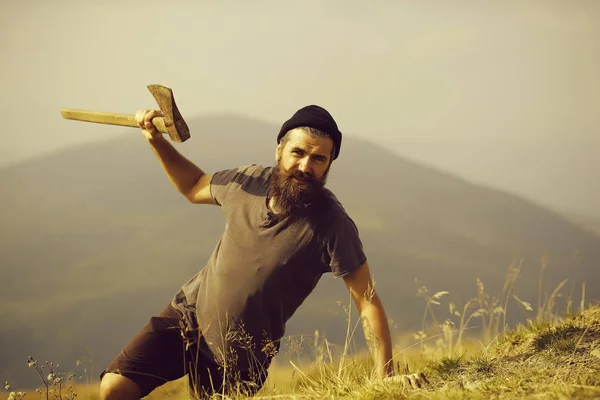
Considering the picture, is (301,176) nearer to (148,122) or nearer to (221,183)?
(221,183)

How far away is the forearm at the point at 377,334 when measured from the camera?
340cm

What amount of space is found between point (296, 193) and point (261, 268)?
18.9 inches

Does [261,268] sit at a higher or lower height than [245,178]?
lower

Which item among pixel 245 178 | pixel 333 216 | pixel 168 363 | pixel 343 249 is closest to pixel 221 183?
pixel 245 178

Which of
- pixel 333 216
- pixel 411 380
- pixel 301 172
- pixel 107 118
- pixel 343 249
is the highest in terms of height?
pixel 107 118

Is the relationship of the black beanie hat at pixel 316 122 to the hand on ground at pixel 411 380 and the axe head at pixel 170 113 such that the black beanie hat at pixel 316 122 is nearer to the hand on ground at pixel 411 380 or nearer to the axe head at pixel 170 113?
the axe head at pixel 170 113

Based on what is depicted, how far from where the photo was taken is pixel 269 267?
3.40m

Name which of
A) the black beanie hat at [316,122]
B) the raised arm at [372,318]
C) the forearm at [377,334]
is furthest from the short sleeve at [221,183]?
the forearm at [377,334]

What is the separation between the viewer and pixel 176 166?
393cm

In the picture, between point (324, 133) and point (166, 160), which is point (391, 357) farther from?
point (166, 160)

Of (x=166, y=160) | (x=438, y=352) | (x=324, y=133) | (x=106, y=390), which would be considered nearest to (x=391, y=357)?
(x=438, y=352)

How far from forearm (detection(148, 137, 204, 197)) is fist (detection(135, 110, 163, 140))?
3 cm

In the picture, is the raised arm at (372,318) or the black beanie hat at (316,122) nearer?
the raised arm at (372,318)

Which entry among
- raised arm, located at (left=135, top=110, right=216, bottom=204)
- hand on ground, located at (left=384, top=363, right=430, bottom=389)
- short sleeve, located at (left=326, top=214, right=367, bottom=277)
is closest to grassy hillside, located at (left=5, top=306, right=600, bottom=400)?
hand on ground, located at (left=384, top=363, right=430, bottom=389)
